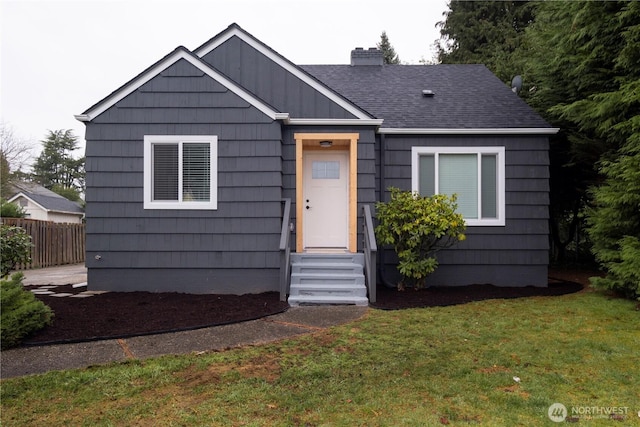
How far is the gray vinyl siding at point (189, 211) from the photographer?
Answer: 690cm

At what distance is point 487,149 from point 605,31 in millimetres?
2555

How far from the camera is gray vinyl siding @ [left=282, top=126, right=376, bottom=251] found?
24.2 ft

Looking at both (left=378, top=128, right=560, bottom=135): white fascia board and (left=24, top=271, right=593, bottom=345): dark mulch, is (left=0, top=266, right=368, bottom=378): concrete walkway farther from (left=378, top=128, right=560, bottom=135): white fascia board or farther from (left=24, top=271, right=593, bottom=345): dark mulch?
(left=378, top=128, right=560, bottom=135): white fascia board

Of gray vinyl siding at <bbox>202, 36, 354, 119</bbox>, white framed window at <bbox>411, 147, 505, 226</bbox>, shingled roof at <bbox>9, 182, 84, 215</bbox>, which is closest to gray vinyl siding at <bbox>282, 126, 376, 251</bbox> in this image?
gray vinyl siding at <bbox>202, 36, 354, 119</bbox>

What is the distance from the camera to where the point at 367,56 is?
35.1 ft

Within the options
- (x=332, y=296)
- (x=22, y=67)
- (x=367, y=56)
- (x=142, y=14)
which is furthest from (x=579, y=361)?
(x=22, y=67)

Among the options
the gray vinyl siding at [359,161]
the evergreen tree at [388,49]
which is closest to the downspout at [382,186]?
the gray vinyl siding at [359,161]

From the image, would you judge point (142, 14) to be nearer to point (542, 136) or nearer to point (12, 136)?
point (542, 136)

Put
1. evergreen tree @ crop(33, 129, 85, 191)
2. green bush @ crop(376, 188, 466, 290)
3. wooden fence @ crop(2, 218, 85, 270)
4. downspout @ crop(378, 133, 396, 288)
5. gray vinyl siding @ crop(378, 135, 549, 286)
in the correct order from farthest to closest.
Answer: evergreen tree @ crop(33, 129, 85, 191) < wooden fence @ crop(2, 218, 85, 270) < gray vinyl siding @ crop(378, 135, 549, 286) < downspout @ crop(378, 133, 396, 288) < green bush @ crop(376, 188, 466, 290)

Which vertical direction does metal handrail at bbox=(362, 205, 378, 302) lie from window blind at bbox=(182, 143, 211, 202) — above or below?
below

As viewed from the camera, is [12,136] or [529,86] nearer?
[529,86]

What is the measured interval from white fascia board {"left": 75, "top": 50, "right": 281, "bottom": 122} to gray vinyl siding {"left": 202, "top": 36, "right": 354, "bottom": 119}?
0.72 meters

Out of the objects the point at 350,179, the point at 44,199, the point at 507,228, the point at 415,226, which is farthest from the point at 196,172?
the point at 44,199

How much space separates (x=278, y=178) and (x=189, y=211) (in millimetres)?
1635
